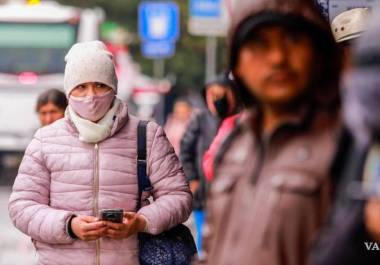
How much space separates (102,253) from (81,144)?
0.48 m

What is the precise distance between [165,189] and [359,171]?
108 inches

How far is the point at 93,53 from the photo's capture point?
6148 millimetres

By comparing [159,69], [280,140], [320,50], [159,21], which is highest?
[320,50]

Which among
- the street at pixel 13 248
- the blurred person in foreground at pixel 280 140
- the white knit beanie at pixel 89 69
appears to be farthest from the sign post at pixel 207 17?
the blurred person in foreground at pixel 280 140

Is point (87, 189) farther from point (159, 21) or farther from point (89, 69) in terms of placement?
point (159, 21)

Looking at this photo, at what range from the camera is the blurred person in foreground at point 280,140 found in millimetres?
3709

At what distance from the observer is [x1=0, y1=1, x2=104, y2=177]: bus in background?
2534 cm

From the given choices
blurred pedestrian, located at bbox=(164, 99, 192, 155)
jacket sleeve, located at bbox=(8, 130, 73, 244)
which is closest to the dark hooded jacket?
jacket sleeve, located at bbox=(8, 130, 73, 244)

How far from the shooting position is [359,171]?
331 centimetres

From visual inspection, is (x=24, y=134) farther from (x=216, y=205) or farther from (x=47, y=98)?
(x=216, y=205)

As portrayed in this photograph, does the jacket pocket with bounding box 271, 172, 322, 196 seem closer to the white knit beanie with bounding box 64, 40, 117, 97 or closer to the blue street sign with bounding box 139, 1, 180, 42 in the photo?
the white knit beanie with bounding box 64, 40, 117, 97

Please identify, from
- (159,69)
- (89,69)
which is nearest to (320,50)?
(89,69)

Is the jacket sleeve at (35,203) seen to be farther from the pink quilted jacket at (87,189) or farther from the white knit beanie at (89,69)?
the white knit beanie at (89,69)

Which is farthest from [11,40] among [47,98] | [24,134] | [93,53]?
[93,53]
